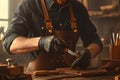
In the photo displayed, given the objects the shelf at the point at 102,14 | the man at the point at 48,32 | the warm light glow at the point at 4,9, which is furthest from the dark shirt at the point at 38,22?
the warm light glow at the point at 4,9

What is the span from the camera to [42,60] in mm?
1974

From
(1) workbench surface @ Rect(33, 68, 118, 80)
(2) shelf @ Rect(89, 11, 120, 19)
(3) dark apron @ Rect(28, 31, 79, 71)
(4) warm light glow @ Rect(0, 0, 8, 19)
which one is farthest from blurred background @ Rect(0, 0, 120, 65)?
(1) workbench surface @ Rect(33, 68, 118, 80)

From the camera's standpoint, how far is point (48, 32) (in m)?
2.06

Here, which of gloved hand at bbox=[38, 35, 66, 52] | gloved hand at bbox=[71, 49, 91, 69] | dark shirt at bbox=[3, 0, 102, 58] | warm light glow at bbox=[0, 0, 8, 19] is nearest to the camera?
gloved hand at bbox=[38, 35, 66, 52]

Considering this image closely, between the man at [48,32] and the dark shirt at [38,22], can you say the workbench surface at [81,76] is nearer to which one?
the man at [48,32]

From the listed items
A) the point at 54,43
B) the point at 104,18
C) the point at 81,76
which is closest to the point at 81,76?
the point at 81,76

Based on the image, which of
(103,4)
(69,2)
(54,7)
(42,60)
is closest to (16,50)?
(42,60)

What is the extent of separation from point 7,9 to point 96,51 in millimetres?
1789

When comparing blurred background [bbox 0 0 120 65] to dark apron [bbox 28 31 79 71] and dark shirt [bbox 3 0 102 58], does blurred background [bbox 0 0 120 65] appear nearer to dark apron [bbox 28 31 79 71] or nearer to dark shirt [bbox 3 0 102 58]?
dark shirt [bbox 3 0 102 58]

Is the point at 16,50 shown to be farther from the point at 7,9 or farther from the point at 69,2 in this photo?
the point at 7,9

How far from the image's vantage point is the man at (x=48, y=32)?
193 centimetres

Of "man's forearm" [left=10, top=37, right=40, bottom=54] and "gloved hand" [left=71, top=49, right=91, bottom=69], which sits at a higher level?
"man's forearm" [left=10, top=37, right=40, bottom=54]

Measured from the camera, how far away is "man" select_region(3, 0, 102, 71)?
1934 mm

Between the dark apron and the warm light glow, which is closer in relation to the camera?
the dark apron
